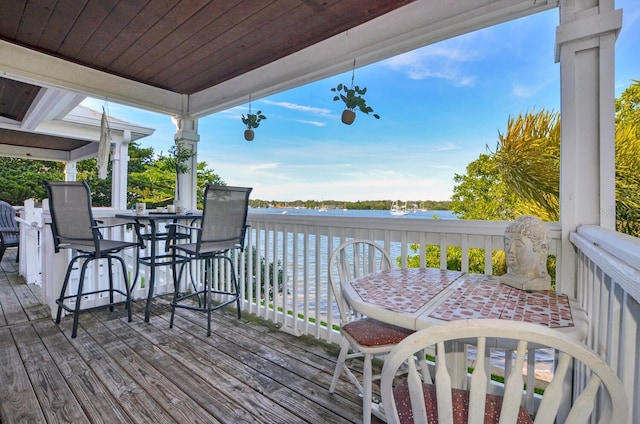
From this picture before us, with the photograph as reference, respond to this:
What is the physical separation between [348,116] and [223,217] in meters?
1.39

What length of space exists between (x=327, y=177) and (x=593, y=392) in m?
7.74

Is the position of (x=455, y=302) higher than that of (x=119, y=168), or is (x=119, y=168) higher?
(x=119, y=168)

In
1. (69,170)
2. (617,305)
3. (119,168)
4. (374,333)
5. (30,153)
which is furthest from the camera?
(69,170)

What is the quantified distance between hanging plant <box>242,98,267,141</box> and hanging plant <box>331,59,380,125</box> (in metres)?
1.11

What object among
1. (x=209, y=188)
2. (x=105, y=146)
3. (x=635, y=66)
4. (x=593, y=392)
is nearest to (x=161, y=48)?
(x=209, y=188)

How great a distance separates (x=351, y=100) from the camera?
2.57m

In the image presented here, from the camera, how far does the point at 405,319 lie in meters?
1.02

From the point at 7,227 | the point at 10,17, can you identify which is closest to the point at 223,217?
the point at 10,17

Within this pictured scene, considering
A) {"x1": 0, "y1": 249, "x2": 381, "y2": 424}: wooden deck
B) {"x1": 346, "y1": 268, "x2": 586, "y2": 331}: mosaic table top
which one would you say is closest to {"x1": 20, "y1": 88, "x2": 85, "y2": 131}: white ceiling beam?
{"x1": 0, "y1": 249, "x2": 381, "y2": 424}: wooden deck

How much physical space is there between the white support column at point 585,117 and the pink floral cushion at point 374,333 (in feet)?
2.91

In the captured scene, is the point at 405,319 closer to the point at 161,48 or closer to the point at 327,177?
the point at 161,48

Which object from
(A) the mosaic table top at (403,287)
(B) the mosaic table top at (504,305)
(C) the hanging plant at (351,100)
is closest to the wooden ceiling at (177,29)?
(C) the hanging plant at (351,100)

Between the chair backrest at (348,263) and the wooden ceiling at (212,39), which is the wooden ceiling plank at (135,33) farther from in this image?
the chair backrest at (348,263)

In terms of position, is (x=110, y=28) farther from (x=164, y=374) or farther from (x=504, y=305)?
(x=504, y=305)
